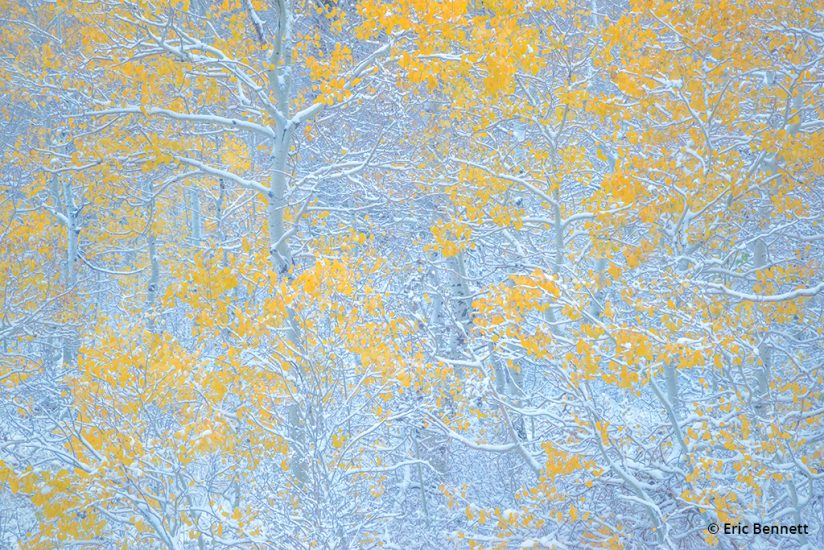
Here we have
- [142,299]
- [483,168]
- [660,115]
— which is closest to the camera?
[660,115]

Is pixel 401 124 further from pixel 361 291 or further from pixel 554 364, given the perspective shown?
pixel 554 364

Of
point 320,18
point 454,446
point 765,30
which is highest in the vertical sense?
point 320,18

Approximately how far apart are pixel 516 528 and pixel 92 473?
4065 millimetres

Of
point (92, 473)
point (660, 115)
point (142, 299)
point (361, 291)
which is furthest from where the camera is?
point (142, 299)

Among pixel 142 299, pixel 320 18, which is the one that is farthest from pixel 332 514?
pixel 142 299

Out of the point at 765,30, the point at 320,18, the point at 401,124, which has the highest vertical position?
the point at 320,18

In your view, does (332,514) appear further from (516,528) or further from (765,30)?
(765,30)

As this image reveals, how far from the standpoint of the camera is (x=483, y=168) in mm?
8445

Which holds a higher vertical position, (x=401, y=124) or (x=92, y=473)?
(x=401, y=124)

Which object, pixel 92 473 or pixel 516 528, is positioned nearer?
pixel 516 528

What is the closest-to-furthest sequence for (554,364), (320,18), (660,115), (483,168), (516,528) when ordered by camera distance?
(554,364) → (516,528) → (660,115) → (483,168) → (320,18)

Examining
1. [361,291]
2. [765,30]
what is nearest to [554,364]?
[361,291]

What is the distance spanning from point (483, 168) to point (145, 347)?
→ 566cm

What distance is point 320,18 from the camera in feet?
35.9
